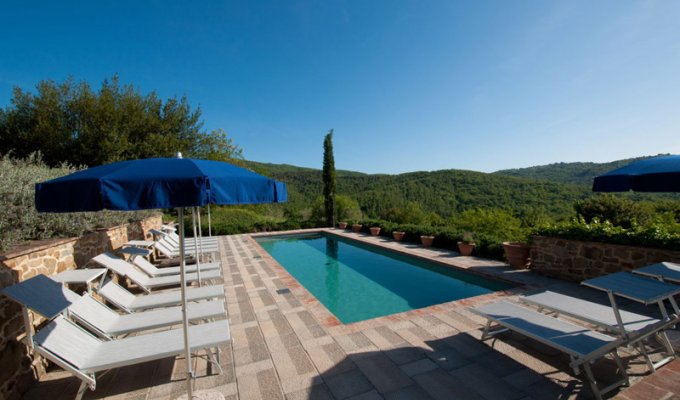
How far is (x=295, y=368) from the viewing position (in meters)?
2.88

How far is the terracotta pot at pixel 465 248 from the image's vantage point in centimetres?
792

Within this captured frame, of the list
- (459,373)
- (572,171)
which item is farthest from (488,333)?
(572,171)

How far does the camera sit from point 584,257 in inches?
211

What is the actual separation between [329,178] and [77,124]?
12194 millimetres

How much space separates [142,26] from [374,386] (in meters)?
11.3

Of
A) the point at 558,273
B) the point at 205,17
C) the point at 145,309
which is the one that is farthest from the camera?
the point at 205,17

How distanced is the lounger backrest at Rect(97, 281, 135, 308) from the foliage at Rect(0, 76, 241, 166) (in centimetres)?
A: 1130

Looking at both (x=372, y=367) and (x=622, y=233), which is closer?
(x=372, y=367)

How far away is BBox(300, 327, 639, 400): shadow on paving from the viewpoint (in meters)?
2.42

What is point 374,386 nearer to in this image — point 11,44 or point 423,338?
point 423,338

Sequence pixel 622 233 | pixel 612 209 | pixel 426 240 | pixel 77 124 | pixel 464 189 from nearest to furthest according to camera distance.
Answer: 1. pixel 622 233
2. pixel 426 240
3. pixel 77 124
4. pixel 612 209
5. pixel 464 189

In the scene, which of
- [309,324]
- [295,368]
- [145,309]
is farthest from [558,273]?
[145,309]

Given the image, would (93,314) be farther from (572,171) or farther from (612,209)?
(572,171)

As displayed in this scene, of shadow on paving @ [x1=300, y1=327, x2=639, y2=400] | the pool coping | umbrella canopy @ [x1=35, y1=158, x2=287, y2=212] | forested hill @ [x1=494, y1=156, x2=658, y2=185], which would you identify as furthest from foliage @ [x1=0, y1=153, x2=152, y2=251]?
forested hill @ [x1=494, y1=156, x2=658, y2=185]
